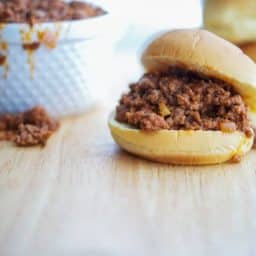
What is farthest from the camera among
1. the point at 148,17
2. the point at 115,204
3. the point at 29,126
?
the point at 148,17

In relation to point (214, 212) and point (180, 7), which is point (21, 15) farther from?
point (180, 7)

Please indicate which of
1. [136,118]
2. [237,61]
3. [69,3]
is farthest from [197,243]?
[69,3]

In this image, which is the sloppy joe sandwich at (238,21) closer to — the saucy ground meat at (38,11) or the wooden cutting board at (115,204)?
the saucy ground meat at (38,11)

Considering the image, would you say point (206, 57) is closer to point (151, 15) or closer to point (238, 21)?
point (238, 21)

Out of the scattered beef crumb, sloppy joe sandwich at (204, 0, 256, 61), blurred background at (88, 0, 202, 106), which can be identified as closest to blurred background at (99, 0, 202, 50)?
blurred background at (88, 0, 202, 106)

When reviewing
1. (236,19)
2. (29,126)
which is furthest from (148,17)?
(29,126)

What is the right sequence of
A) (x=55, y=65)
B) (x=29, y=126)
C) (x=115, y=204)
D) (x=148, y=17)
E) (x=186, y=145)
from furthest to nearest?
1. (x=148, y=17)
2. (x=55, y=65)
3. (x=29, y=126)
4. (x=186, y=145)
5. (x=115, y=204)
